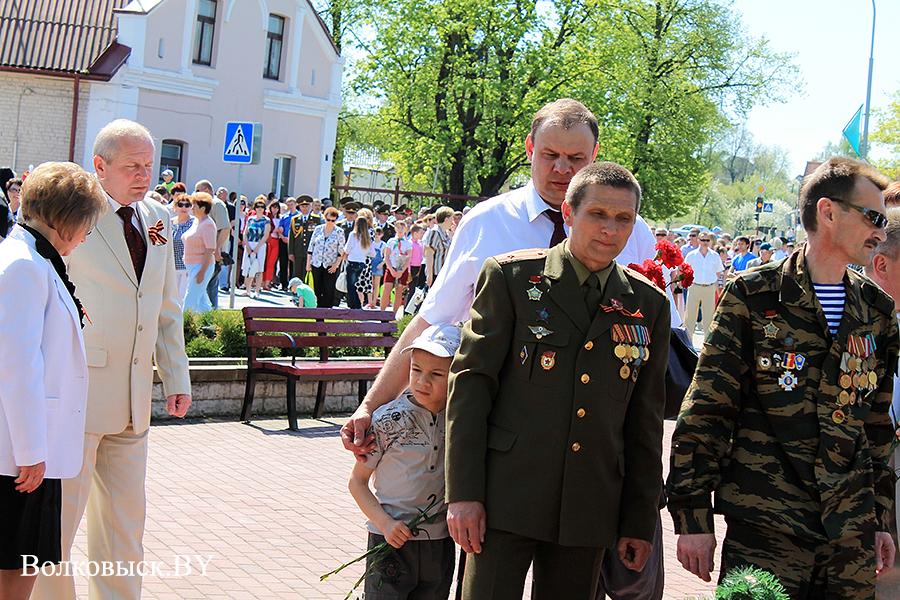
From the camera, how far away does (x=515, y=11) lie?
35281 millimetres

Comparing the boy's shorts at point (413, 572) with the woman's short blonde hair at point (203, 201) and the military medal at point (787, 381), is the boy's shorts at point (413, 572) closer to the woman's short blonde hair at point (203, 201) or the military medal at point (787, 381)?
the military medal at point (787, 381)

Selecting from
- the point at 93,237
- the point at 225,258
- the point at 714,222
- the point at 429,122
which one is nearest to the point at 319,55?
the point at 429,122

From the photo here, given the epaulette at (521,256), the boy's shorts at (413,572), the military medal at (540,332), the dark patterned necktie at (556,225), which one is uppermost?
the dark patterned necktie at (556,225)

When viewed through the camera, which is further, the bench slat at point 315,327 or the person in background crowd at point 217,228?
the person in background crowd at point 217,228

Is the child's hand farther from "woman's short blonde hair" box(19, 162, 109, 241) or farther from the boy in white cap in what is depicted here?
"woman's short blonde hair" box(19, 162, 109, 241)

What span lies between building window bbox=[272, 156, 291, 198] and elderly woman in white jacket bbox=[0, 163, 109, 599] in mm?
31762

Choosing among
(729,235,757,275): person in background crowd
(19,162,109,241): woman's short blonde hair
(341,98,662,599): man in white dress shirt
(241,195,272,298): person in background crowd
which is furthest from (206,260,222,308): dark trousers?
(729,235,757,275): person in background crowd

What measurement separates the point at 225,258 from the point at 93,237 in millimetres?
11899

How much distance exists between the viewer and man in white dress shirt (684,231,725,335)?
2008cm

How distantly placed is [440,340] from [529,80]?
33.9 metres

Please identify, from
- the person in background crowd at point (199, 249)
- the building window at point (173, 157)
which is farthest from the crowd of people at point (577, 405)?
the building window at point (173, 157)

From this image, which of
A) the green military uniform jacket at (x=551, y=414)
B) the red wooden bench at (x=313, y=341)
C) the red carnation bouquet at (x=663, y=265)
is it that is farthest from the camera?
the red wooden bench at (x=313, y=341)

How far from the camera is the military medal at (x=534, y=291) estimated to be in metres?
→ 3.03

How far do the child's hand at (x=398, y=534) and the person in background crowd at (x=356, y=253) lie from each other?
47.3ft
